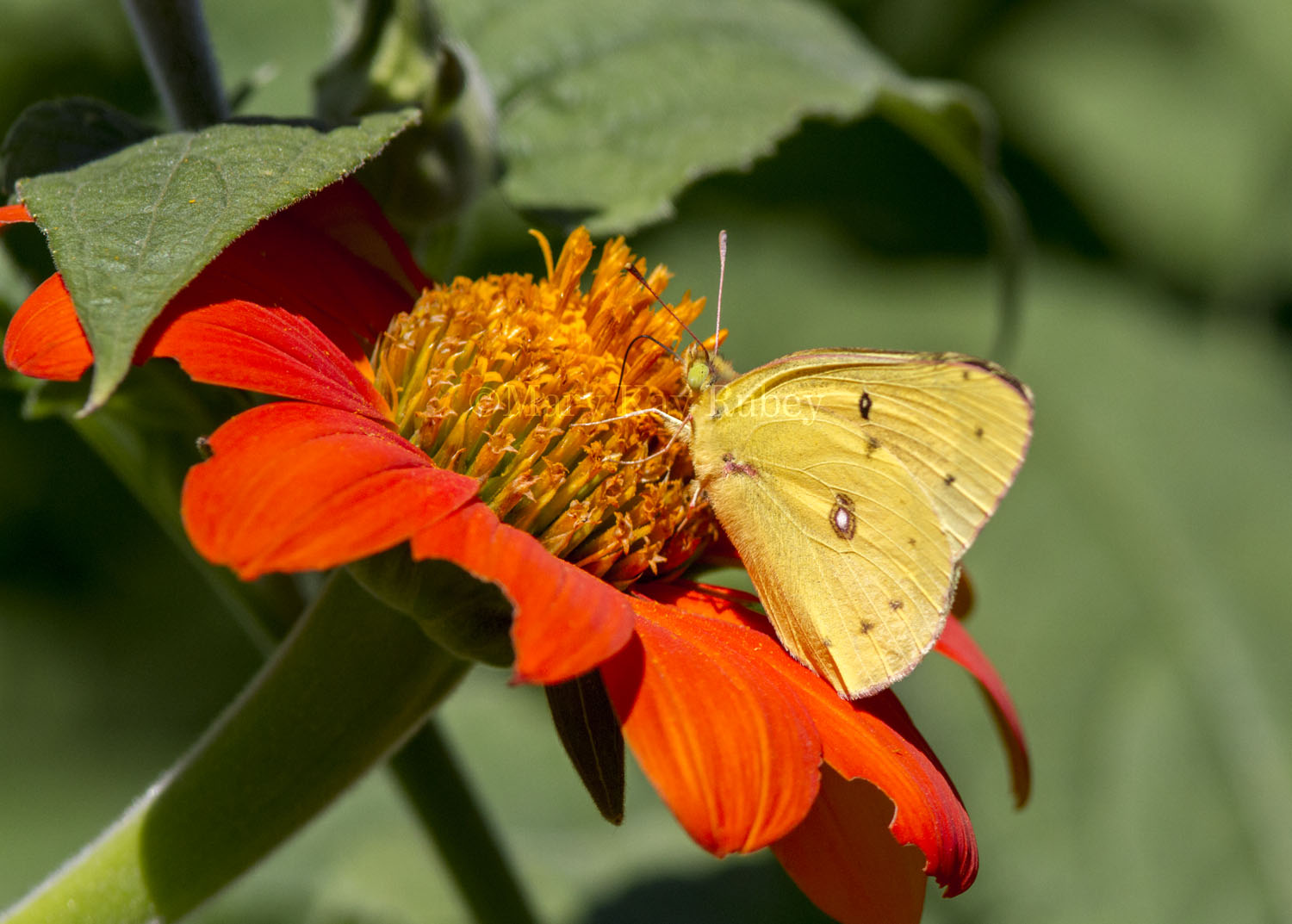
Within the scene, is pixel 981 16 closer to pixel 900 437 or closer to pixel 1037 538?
pixel 1037 538

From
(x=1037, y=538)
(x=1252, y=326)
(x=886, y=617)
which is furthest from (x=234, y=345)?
(x=1252, y=326)

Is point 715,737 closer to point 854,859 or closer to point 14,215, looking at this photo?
point 854,859

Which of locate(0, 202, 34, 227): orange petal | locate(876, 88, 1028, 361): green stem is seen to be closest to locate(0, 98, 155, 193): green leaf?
locate(0, 202, 34, 227): orange petal

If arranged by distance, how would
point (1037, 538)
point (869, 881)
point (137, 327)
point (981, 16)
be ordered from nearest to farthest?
1. point (137, 327)
2. point (869, 881)
3. point (1037, 538)
4. point (981, 16)

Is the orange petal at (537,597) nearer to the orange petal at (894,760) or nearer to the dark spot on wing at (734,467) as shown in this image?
the orange petal at (894,760)

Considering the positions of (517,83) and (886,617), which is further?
(517,83)

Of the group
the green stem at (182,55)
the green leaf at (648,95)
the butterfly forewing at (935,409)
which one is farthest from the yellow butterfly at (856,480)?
the green stem at (182,55)
